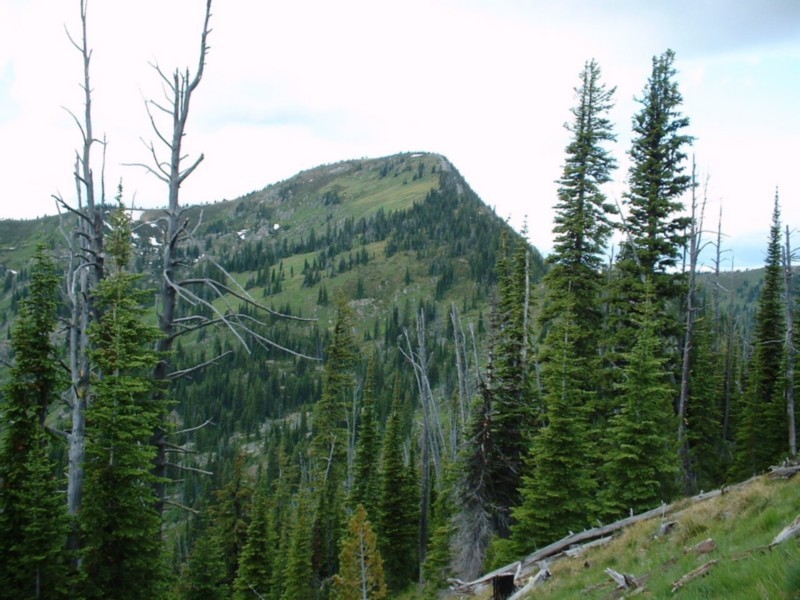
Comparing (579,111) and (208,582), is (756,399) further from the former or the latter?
(208,582)

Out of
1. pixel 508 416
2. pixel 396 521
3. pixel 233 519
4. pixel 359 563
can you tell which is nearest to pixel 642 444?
pixel 508 416

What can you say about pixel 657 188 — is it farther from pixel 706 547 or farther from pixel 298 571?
pixel 298 571

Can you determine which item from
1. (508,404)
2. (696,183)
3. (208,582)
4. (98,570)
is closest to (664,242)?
(696,183)

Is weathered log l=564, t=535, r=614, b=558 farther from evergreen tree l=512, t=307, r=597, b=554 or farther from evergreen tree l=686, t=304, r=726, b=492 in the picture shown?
evergreen tree l=686, t=304, r=726, b=492

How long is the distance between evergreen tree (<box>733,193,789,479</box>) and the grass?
21892 mm

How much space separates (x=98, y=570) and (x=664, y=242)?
22073 mm

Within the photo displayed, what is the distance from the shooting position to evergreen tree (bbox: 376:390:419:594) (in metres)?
35.3

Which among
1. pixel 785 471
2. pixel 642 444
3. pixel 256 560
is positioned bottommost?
pixel 256 560

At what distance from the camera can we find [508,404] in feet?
74.8

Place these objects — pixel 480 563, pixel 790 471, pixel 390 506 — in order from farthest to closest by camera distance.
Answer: pixel 390 506 < pixel 480 563 < pixel 790 471

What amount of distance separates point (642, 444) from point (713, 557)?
1107cm

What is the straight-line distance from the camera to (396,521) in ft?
118

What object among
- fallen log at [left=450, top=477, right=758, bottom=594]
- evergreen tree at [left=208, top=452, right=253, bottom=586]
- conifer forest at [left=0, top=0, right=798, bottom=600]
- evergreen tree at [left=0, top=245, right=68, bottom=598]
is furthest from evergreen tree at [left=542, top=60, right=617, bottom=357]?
evergreen tree at [left=208, top=452, right=253, bottom=586]

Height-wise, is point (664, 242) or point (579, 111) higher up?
point (579, 111)
